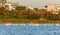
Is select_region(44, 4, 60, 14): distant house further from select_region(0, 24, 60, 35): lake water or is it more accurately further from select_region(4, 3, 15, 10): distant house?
select_region(4, 3, 15, 10): distant house

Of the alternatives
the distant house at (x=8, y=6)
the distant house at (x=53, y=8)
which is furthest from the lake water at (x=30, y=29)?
the distant house at (x=8, y=6)

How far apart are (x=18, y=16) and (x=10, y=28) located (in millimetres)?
942

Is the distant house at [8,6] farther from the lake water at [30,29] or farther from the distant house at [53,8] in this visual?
the distant house at [53,8]

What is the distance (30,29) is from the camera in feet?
29.7

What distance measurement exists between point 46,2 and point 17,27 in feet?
5.77

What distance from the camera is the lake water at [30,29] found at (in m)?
8.62

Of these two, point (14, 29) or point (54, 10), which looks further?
point (54, 10)

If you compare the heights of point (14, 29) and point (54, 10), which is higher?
point (54, 10)

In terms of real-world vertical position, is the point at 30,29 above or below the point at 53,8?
below

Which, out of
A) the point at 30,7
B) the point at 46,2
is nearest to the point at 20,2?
the point at 30,7

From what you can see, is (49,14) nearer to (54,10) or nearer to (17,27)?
(54,10)

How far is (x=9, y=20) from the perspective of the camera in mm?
9844

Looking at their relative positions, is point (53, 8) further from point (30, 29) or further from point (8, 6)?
point (8, 6)

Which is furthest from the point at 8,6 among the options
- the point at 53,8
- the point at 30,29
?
the point at 53,8
